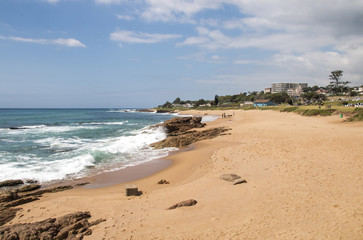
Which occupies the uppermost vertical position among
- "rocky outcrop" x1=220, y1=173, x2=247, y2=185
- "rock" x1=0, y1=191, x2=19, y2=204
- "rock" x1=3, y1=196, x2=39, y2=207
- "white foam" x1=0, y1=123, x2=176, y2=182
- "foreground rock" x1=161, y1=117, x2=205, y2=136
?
"foreground rock" x1=161, y1=117, x2=205, y2=136

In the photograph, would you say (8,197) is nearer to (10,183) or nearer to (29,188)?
(29,188)

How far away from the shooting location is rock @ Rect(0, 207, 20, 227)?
6408 mm

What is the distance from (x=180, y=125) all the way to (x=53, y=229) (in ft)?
79.9

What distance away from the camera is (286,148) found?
13.9 metres

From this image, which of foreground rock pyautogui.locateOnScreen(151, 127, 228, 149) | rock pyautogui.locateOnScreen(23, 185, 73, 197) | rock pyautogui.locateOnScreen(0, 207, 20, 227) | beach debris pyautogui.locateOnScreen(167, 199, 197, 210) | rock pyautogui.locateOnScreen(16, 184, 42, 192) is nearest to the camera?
rock pyautogui.locateOnScreen(0, 207, 20, 227)

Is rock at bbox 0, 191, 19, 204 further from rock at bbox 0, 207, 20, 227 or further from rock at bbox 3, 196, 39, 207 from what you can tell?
rock at bbox 0, 207, 20, 227

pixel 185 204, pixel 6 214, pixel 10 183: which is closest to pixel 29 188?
pixel 10 183

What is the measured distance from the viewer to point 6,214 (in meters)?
6.70

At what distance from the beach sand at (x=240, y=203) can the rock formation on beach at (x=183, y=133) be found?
7.40 metres

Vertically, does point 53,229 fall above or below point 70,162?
above

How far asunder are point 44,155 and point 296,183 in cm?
1623

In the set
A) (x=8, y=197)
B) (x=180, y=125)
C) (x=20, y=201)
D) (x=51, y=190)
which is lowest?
(x=51, y=190)

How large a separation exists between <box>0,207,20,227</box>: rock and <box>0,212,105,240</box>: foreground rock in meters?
0.71

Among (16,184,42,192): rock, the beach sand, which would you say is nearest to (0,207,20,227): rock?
A: the beach sand
